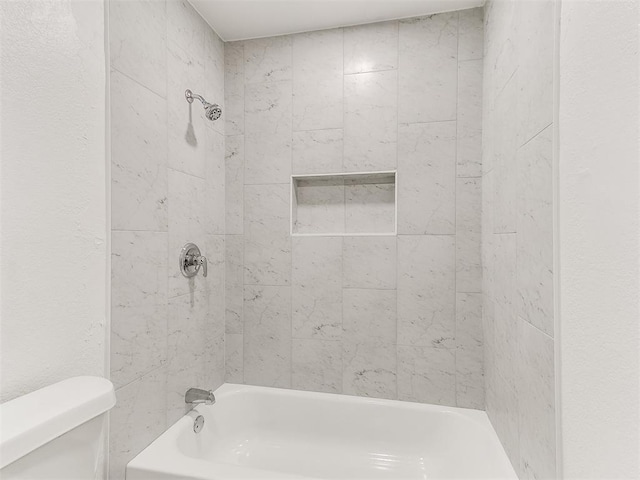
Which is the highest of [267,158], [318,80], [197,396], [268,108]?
[318,80]

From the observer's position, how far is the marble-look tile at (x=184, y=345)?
1.55 meters

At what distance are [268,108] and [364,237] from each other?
895 millimetres

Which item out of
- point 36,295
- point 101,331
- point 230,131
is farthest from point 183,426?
point 230,131

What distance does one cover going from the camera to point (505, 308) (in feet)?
4.45

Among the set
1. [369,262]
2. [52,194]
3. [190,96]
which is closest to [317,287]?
[369,262]

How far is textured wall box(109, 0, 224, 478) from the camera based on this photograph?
126 centimetres

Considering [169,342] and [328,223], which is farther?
[328,223]

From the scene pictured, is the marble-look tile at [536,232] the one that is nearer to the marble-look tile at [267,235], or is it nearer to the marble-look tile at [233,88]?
the marble-look tile at [267,235]

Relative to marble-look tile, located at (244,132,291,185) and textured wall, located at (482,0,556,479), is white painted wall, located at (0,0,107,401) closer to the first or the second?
marble-look tile, located at (244,132,291,185)

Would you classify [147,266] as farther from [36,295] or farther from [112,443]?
[112,443]

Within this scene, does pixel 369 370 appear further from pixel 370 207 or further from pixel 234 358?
pixel 370 207

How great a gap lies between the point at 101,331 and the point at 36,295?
0.89 ft

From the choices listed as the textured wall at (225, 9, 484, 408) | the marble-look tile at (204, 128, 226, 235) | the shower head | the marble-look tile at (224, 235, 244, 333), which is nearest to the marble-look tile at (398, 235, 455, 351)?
the textured wall at (225, 9, 484, 408)

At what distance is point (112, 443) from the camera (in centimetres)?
124
